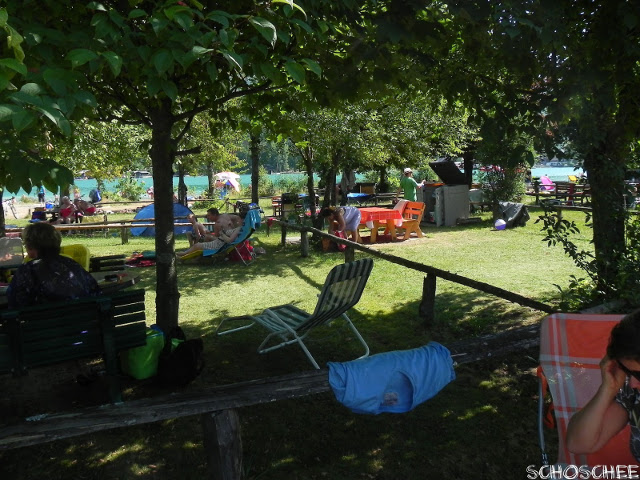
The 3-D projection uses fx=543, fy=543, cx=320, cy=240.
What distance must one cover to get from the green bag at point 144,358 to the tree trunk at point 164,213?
0.70 metres

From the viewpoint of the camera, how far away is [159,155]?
4609 mm

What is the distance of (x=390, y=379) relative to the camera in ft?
9.45

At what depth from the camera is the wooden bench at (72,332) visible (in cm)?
332

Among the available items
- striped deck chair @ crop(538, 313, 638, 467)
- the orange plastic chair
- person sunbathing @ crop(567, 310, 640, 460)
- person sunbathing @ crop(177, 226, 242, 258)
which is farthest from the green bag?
the orange plastic chair

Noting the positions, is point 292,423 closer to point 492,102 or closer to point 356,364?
point 356,364

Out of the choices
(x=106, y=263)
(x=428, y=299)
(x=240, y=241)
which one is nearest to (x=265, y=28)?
(x=428, y=299)

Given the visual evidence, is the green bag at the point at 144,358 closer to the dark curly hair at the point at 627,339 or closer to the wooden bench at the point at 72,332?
the wooden bench at the point at 72,332

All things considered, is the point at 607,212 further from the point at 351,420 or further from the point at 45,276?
the point at 45,276

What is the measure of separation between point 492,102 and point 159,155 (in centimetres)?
273

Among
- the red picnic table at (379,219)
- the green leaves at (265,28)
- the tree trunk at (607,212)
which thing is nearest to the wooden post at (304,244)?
the red picnic table at (379,219)

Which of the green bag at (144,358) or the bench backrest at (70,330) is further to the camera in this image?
the green bag at (144,358)

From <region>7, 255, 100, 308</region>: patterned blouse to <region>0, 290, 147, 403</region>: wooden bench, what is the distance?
19.5 inches

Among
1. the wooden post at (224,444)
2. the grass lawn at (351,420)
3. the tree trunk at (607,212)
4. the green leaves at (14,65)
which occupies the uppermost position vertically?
the green leaves at (14,65)

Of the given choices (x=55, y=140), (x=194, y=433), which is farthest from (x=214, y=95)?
(x=194, y=433)
